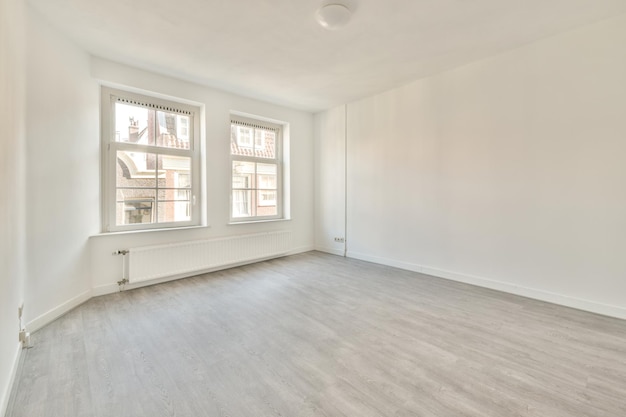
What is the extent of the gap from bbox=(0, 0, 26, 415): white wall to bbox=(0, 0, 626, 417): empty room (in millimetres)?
36

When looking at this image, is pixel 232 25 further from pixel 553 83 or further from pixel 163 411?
pixel 553 83

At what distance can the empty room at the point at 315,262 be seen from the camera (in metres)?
1.82

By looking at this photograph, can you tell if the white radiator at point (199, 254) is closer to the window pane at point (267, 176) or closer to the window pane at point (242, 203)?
the window pane at point (242, 203)

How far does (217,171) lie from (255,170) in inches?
34.1

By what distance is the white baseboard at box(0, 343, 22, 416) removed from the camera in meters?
1.54

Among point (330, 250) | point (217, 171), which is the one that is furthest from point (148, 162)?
point (330, 250)

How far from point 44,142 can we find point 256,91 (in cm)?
281

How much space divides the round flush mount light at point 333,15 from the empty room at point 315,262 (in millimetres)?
20

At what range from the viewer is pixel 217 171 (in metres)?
4.38

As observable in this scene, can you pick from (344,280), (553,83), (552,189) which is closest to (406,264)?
(344,280)

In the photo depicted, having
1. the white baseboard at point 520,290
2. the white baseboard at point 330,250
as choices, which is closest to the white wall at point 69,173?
the white baseboard at point 330,250

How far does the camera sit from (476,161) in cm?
362

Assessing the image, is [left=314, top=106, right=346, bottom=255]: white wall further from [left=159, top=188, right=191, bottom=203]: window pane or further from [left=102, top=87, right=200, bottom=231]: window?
[left=159, top=188, right=191, bottom=203]: window pane

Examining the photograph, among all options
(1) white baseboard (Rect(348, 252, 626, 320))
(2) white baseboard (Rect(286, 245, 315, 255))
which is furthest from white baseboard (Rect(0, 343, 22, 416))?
(1) white baseboard (Rect(348, 252, 626, 320))
